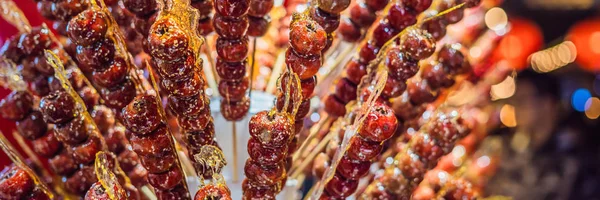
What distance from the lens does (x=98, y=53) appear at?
60 cm

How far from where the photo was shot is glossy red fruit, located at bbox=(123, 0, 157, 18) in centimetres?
63

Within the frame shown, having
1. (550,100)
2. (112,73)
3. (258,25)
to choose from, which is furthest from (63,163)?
(550,100)

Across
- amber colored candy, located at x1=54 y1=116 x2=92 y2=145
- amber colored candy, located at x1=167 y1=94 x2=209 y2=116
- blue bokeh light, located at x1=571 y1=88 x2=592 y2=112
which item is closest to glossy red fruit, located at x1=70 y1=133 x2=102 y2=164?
amber colored candy, located at x1=54 y1=116 x2=92 y2=145

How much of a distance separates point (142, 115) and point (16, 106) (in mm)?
216

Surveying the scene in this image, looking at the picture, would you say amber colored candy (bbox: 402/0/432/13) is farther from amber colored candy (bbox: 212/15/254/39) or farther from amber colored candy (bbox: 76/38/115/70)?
amber colored candy (bbox: 76/38/115/70)

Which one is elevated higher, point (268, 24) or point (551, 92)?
point (268, 24)

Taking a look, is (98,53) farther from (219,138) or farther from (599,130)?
(599,130)

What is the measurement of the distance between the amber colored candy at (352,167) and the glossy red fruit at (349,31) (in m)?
0.20

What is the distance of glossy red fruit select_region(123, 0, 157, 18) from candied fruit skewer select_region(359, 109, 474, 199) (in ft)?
0.95

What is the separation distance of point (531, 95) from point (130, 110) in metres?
1.73

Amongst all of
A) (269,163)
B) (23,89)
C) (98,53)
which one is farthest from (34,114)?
(269,163)

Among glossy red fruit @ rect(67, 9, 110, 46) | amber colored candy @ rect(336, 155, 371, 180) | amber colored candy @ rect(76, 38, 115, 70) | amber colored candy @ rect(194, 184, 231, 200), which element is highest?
glossy red fruit @ rect(67, 9, 110, 46)

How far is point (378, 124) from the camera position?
1.86 ft

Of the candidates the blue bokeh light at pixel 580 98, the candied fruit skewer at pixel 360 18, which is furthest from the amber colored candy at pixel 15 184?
the blue bokeh light at pixel 580 98
